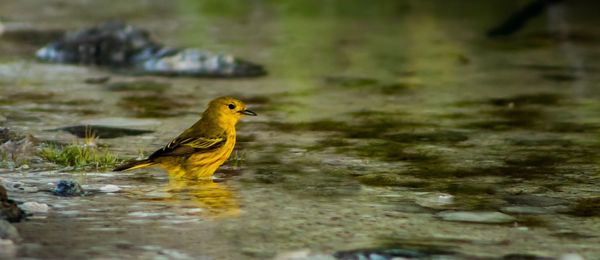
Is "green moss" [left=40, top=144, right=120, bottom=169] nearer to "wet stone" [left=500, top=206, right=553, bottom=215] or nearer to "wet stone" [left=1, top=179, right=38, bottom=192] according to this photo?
"wet stone" [left=1, top=179, right=38, bottom=192]

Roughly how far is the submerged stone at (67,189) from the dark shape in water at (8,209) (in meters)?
0.57

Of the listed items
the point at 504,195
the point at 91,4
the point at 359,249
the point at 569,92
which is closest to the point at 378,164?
the point at 504,195

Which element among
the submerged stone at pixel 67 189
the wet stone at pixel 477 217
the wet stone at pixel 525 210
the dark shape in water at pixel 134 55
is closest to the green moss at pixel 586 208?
the wet stone at pixel 525 210

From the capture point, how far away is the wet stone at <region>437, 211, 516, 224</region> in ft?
18.1

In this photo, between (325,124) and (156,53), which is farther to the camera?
(156,53)

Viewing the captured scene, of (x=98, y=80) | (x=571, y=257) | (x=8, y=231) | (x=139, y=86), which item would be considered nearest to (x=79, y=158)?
(x=8, y=231)

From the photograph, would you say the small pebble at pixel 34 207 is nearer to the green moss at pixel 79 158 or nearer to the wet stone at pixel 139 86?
the green moss at pixel 79 158

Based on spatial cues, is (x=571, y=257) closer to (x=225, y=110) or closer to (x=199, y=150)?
(x=199, y=150)

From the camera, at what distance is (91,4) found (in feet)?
57.0

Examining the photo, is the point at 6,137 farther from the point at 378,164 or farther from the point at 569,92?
the point at 569,92

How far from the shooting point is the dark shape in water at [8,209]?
17.1 feet

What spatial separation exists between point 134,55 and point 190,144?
5356mm

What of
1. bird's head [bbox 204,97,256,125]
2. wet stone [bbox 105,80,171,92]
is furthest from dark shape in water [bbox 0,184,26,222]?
wet stone [bbox 105,80,171,92]

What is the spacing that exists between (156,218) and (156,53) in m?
6.09
